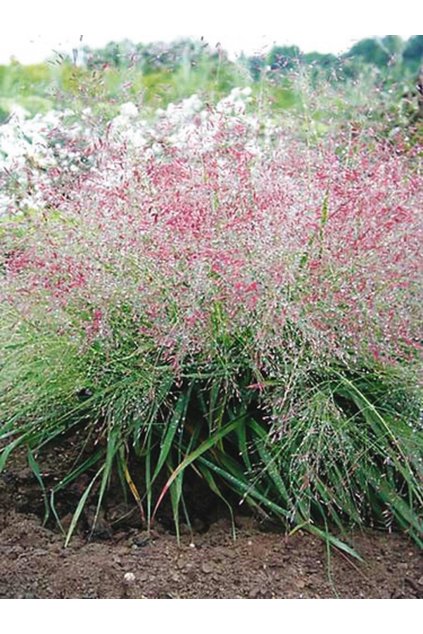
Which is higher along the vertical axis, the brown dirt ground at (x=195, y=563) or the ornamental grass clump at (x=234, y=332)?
the ornamental grass clump at (x=234, y=332)

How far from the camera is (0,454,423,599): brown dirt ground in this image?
8.03 ft

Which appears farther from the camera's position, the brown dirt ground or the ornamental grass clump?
the ornamental grass clump

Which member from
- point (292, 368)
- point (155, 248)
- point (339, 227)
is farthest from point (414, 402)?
point (155, 248)

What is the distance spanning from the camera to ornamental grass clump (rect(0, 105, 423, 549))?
266 cm

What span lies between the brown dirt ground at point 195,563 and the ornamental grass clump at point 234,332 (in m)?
0.08

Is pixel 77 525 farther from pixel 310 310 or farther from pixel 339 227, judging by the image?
pixel 339 227

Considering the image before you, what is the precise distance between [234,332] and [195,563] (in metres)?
0.74

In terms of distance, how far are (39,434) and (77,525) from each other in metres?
0.37

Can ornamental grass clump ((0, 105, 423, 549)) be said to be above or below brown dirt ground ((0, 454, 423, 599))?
→ above

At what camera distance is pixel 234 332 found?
2.82 meters

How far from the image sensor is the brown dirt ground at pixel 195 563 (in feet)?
8.03

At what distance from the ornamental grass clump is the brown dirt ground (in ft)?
0.27

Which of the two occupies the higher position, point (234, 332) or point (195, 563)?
point (234, 332)

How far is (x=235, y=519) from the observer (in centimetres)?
276
